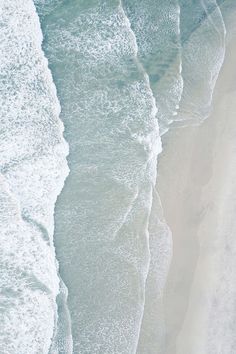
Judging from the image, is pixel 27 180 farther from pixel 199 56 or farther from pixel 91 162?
pixel 199 56

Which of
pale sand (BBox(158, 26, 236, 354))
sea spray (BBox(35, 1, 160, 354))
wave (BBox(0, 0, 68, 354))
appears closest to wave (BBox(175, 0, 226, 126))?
pale sand (BBox(158, 26, 236, 354))

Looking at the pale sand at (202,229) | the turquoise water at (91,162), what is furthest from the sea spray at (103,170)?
the pale sand at (202,229)

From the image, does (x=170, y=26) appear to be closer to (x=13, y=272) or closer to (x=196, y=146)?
(x=196, y=146)

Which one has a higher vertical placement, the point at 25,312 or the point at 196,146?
the point at 196,146

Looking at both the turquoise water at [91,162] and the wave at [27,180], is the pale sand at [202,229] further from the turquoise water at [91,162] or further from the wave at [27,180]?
the wave at [27,180]

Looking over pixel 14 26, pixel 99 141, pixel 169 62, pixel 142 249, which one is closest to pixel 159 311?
pixel 142 249

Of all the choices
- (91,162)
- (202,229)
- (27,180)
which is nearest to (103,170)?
(91,162)

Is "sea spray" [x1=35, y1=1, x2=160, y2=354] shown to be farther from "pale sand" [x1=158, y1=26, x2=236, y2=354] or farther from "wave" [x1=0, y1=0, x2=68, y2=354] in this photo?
"pale sand" [x1=158, y1=26, x2=236, y2=354]

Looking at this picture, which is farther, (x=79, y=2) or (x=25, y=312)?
(x=79, y=2)
